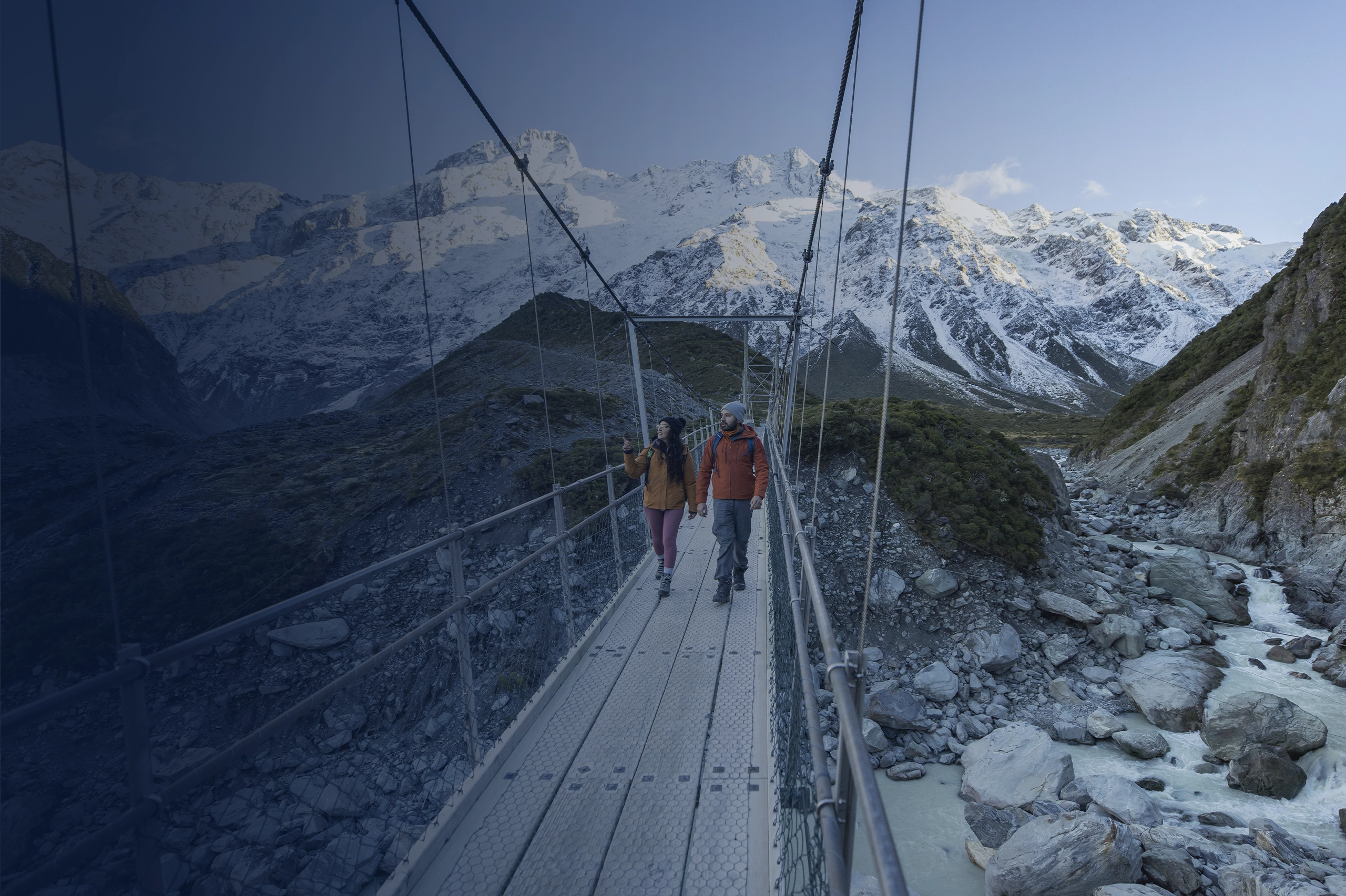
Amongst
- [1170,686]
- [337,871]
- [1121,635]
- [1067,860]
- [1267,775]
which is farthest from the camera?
[1121,635]

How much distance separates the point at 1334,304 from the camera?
11.4 m

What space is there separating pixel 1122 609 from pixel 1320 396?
6.08 metres

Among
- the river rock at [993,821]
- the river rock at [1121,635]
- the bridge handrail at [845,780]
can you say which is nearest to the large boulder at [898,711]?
the river rock at [993,821]

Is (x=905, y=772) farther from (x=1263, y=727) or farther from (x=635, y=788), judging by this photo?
(x=635, y=788)

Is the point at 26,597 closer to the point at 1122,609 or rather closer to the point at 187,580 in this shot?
the point at 187,580

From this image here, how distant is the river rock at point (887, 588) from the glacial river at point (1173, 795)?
2.81 meters

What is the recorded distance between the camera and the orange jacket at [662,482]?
426cm

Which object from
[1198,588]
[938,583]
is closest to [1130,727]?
[938,583]

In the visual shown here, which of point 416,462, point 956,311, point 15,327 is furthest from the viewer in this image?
point 956,311

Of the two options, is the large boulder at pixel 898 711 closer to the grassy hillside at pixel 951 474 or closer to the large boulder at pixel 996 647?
the large boulder at pixel 996 647

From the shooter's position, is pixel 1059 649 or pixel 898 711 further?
pixel 1059 649

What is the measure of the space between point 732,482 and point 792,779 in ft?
7.54

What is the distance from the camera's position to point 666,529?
431cm

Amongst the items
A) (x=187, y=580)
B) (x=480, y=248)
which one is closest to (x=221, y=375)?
(x=187, y=580)
